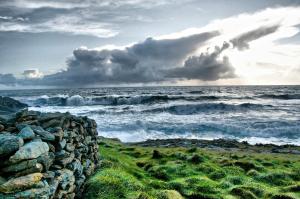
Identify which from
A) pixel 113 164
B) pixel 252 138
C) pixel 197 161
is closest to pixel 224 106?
pixel 252 138

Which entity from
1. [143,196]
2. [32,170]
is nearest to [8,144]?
[32,170]

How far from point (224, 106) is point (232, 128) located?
91.7ft

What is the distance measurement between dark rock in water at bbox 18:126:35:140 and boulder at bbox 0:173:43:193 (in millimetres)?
886

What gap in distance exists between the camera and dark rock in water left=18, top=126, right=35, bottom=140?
6.89 m

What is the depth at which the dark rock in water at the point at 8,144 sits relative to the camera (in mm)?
6095

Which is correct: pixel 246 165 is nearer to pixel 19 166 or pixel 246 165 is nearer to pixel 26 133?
pixel 26 133

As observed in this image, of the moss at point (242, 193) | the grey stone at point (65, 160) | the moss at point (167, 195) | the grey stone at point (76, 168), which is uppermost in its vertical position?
the grey stone at point (65, 160)

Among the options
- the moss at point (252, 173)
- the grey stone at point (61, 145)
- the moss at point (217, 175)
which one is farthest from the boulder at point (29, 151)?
the moss at point (252, 173)

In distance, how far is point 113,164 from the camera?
13.8 metres

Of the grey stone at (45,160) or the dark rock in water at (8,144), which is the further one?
the grey stone at (45,160)

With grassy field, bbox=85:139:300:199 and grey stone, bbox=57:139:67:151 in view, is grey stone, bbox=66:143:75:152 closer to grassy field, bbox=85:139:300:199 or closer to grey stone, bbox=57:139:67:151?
grey stone, bbox=57:139:67:151

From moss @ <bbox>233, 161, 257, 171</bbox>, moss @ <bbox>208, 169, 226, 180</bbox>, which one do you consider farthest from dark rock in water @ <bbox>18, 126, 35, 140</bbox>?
moss @ <bbox>233, 161, 257, 171</bbox>

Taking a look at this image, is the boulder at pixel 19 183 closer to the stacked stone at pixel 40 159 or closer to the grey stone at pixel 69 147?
the stacked stone at pixel 40 159

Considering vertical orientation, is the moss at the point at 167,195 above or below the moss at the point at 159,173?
above
